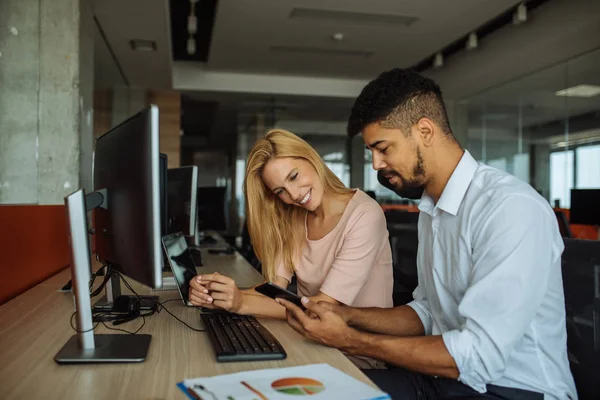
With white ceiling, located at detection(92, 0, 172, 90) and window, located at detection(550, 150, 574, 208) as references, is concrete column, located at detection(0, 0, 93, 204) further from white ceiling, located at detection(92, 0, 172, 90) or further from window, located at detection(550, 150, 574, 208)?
window, located at detection(550, 150, 574, 208)

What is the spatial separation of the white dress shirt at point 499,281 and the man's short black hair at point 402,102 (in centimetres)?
15

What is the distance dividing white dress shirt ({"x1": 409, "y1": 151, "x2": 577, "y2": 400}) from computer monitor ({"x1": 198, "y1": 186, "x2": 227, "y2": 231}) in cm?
322

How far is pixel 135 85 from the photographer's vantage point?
308 inches

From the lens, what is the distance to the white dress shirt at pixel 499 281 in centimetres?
108

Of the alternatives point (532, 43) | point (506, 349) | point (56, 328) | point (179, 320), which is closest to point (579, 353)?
point (506, 349)

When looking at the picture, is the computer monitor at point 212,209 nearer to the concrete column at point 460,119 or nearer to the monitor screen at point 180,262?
the monitor screen at point 180,262

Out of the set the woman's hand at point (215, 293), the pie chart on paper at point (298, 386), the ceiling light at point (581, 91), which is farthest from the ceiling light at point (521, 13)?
the pie chart on paper at point (298, 386)

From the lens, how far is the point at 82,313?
3.74ft

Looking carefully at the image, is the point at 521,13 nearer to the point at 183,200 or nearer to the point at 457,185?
the point at 183,200

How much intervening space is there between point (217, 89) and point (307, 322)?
7032 mm

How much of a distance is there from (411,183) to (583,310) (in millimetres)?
505

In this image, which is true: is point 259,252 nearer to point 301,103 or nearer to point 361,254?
point 361,254

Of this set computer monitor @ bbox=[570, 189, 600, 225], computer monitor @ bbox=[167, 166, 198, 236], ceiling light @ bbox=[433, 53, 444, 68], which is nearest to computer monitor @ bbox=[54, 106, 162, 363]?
computer monitor @ bbox=[167, 166, 198, 236]

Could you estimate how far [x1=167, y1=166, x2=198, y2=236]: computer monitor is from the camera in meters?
2.84
